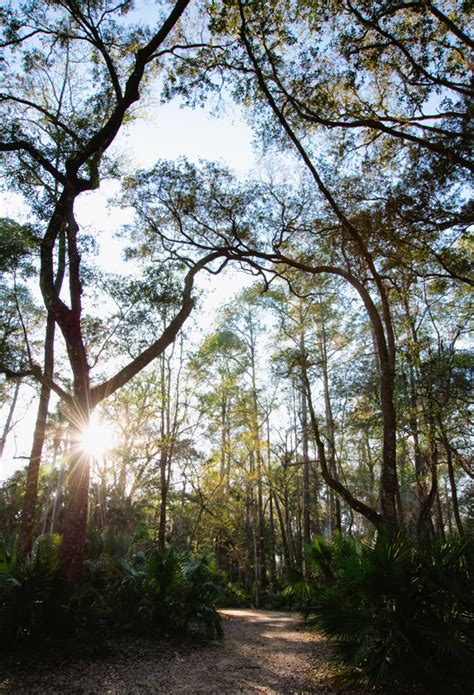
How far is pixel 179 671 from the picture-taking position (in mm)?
4910

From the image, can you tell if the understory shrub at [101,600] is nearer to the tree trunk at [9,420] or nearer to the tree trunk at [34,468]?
the tree trunk at [34,468]

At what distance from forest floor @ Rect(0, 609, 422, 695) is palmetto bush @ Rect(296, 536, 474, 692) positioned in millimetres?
631

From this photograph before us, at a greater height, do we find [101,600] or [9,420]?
[9,420]

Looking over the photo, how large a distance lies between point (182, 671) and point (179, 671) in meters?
0.04

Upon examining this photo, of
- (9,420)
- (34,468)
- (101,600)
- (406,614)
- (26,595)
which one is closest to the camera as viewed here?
(406,614)

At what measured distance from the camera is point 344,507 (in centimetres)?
3403

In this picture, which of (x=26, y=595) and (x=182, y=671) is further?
(x=182, y=671)

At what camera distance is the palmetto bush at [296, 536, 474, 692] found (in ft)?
11.4

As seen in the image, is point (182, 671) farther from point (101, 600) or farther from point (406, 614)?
point (406, 614)

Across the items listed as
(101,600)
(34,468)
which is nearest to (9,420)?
(34,468)

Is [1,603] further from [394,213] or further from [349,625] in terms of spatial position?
[394,213]

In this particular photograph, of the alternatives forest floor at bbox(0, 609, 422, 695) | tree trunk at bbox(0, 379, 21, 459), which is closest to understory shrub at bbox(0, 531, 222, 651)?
forest floor at bbox(0, 609, 422, 695)

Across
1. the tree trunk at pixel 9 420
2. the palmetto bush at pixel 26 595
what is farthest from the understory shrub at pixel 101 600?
the tree trunk at pixel 9 420

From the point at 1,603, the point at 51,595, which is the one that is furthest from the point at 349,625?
the point at 1,603
